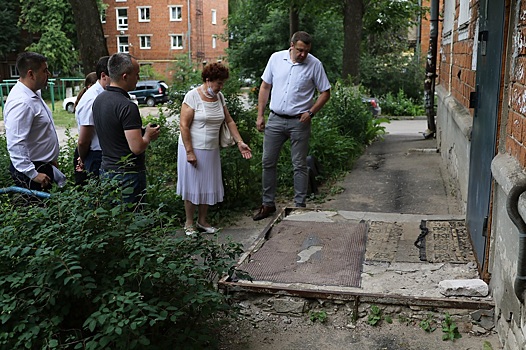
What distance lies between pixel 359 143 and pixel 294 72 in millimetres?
5751

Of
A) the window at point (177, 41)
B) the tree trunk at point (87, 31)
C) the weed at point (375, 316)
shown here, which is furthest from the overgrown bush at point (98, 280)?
the window at point (177, 41)

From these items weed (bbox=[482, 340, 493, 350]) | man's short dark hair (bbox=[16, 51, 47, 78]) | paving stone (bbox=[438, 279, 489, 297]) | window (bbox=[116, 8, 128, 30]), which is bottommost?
weed (bbox=[482, 340, 493, 350])

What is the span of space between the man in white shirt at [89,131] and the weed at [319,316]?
7.83ft

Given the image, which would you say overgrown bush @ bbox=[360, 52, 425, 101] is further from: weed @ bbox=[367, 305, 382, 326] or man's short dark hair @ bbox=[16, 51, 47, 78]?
weed @ bbox=[367, 305, 382, 326]

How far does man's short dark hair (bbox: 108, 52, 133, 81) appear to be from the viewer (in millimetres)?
4652

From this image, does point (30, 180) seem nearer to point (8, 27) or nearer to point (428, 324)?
point (428, 324)

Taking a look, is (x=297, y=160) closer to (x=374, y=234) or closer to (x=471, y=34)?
(x=374, y=234)

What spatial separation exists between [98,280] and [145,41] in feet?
160

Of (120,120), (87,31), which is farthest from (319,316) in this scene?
(87,31)

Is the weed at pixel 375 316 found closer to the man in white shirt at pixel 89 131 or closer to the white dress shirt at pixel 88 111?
the man in white shirt at pixel 89 131

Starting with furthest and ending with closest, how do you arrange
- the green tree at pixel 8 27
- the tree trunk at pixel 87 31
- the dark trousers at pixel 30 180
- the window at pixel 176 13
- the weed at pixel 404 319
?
the window at pixel 176 13, the green tree at pixel 8 27, the tree trunk at pixel 87 31, the dark trousers at pixel 30 180, the weed at pixel 404 319

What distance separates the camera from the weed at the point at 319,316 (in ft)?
13.4

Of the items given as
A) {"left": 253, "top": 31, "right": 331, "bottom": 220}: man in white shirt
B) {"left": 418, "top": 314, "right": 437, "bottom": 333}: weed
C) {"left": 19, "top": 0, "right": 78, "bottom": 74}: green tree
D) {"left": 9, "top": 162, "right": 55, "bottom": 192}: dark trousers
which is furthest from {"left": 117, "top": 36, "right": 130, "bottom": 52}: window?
{"left": 418, "top": 314, "right": 437, "bottom": 333}: weed

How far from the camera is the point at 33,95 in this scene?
4.88 m
